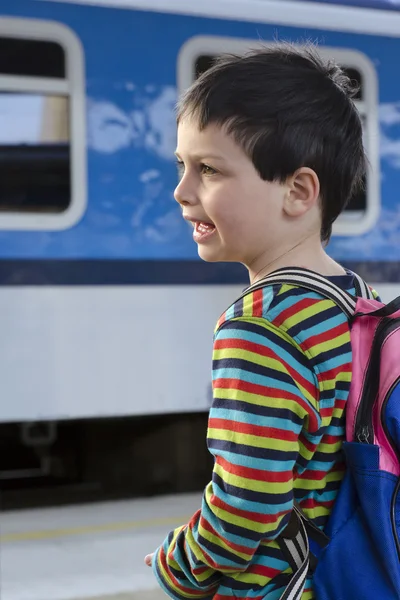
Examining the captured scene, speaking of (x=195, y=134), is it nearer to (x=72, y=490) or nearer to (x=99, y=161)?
(x=99, y=161)

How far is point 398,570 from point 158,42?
151 inches

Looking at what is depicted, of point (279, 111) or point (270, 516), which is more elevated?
point (279, 111)

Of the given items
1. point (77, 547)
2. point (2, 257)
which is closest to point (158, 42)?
point (2, 257)

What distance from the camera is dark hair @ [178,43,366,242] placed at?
52.0 inches

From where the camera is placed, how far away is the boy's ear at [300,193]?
134 centimetres

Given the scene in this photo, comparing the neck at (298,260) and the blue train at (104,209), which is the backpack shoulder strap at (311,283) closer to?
the neck at (298,260)

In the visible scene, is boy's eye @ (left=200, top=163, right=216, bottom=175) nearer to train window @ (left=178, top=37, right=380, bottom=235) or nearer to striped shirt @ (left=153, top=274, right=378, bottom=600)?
striped shirt @ (left=153, top=274, right=378, bottom=600)

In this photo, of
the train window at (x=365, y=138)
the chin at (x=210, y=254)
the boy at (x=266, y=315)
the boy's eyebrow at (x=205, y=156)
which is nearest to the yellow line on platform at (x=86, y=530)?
the train window at (x=365, y=138)

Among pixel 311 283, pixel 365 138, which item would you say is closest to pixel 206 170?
pixel 311 283

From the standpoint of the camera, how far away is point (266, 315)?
1235mm

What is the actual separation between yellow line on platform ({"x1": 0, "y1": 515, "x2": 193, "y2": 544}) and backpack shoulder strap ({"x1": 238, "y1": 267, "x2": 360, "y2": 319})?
3075mm

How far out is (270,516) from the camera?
47.7 inches

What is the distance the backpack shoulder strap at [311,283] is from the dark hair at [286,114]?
5.7 inches

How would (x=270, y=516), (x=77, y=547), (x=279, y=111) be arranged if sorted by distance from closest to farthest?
(x=270, y=516), (x=279, y=111), (x=77, y=547)
